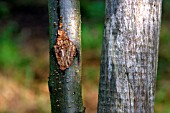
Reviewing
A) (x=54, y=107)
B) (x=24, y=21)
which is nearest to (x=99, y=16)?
(x=24, y=21)

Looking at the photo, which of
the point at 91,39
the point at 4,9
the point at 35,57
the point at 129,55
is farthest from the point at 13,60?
the point at 129,55

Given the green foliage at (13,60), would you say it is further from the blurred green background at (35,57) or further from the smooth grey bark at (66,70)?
the smooth grey bark at (66,70)

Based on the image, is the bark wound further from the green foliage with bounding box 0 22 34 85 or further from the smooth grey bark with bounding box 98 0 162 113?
the green foliage with bounding box 0 22 34 85

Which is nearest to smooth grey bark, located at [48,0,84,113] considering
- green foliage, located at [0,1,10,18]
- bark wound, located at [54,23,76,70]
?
bark wound, located at [54,23,76,70]

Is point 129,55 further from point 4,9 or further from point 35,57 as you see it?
point 4,9

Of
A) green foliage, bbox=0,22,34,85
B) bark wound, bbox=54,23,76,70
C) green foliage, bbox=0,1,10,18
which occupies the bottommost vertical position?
green foliage, bbox=0,22,34,85

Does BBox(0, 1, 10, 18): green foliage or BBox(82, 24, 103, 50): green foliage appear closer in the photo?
BBox(82, 24, 103, 50): green foliage
